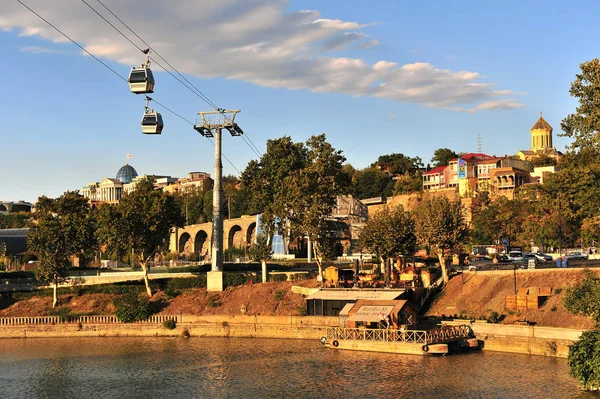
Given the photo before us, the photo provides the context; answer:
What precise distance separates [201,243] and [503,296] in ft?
409

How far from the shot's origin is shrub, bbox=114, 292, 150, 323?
6894 centimetres

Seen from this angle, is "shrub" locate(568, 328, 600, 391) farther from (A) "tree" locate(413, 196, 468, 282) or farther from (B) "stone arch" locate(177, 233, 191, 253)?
(B) "stone arch" locate(177, 233, 191, 253)

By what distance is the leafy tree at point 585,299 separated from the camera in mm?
45688

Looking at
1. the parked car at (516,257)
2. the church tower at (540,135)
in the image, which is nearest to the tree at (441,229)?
the parked car at (516,257)

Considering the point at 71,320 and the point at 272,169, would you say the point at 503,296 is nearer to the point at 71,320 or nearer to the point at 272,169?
the point at 272,169

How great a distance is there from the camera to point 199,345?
199 feet

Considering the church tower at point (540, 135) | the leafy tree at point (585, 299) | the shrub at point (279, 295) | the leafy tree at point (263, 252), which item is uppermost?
the church tower at point (540, 135)

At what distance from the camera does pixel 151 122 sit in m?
65.2

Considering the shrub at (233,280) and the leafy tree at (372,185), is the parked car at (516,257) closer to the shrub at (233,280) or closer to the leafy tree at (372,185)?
the shrub at (233,280)

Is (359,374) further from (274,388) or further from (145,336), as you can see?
(145,336)

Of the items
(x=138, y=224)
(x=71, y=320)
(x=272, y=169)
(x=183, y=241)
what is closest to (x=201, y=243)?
(x=183, y=241)

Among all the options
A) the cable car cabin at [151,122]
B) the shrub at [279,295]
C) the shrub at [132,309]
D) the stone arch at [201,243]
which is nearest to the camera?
the cable car cabin at [151,122]

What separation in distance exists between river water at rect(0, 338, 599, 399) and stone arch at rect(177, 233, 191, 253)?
117m

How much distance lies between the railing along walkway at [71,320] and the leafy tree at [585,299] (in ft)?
122
